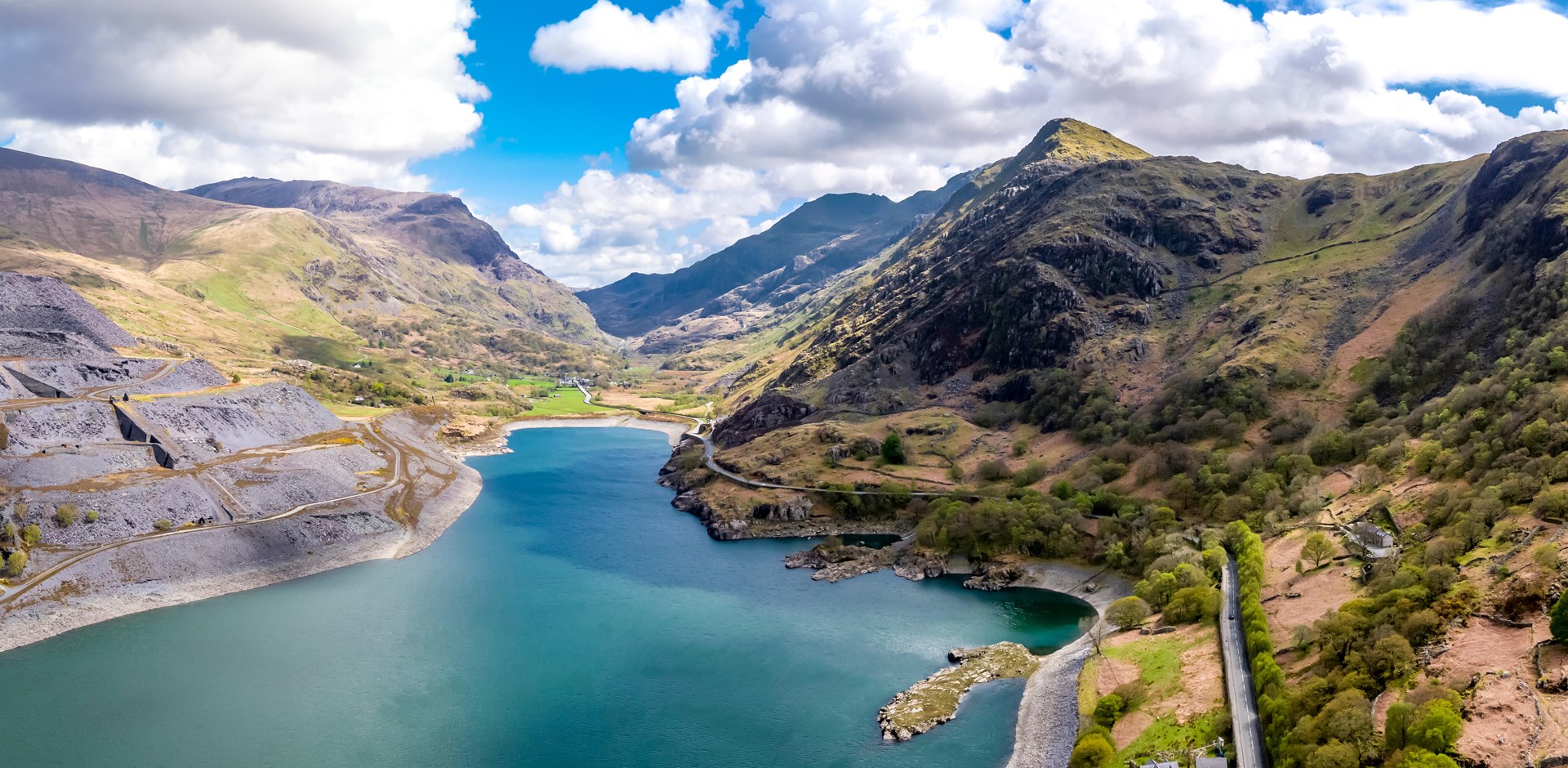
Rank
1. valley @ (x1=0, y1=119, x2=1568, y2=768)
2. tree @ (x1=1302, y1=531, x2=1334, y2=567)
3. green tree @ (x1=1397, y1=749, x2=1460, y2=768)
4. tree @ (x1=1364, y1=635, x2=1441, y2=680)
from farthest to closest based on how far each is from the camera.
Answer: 1. tree @ (x1=1302, y1=531, x2=1334, y2=567)
2. valley @ (x1=0, y1=119, x2=1568, y2=768)
3. tree @ (x1=1364, y1=635, x2=1441, y2=680)
4. green tree @ (x1=1397, y1=749, x2=1460, y2=768)

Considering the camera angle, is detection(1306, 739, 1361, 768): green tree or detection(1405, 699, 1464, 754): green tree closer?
detection(1405, 699, 1464, 754): green tree

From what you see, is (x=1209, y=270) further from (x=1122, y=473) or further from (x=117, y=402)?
(x=117, y=402)

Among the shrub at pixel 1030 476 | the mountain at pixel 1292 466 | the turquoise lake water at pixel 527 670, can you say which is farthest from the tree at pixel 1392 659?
the shrub at pixel 1030 476

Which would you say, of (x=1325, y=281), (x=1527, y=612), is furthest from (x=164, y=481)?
(x=1325, y=281)

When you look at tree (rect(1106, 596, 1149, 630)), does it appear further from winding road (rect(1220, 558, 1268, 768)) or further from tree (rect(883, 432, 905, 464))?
tree (rect(883, 432, 905, 464))

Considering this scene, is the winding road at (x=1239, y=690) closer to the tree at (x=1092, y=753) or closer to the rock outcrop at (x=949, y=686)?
the tree at (x=1092, y=753)

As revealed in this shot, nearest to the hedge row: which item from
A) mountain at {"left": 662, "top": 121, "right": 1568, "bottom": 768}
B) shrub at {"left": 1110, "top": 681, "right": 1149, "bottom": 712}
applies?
mountain at {"left": 662, "top": 121, "right": 1568, "bottom": 768}
